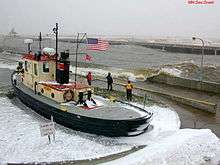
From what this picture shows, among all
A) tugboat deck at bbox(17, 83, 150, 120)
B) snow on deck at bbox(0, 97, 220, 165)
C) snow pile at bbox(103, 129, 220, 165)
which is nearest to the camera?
snow pile at bbox(103, 129, 220, 165)

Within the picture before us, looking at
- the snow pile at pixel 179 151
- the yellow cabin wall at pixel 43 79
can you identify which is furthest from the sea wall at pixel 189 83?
the yellow cabin wall at pixel 43 79

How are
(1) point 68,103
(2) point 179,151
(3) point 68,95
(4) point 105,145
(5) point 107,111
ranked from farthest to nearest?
(3) point 68,95 < (1) point 68,103 < (5) point 107,111 < (4) point 105,145 < (2) point 179,151

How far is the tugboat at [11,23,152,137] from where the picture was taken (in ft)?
41.5

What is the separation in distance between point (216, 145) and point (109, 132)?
3.90 metres

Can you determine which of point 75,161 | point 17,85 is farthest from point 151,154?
point 17,85

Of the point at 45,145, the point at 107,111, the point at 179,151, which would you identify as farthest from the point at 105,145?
the point at 179,151

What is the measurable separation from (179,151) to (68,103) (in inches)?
220

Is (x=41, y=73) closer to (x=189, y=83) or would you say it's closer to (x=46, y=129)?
(x=46, y=129)

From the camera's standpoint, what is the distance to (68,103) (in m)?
14.5

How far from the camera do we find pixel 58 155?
1119 cm

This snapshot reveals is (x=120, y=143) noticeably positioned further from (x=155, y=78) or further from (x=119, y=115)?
(x=155, y=78)

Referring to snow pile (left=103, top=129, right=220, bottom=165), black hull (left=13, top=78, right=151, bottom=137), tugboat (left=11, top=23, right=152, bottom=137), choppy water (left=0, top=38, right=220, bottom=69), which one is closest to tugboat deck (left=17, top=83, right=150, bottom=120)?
tugboat (left=11, top=23, right=152, bottom=137)

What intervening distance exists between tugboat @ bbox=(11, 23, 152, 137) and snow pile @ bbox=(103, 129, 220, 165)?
1378 millimetres

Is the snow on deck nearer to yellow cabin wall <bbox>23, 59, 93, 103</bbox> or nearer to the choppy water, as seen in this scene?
yellow cabin wall <bbox>23, 59, 93, 103</bbox>
